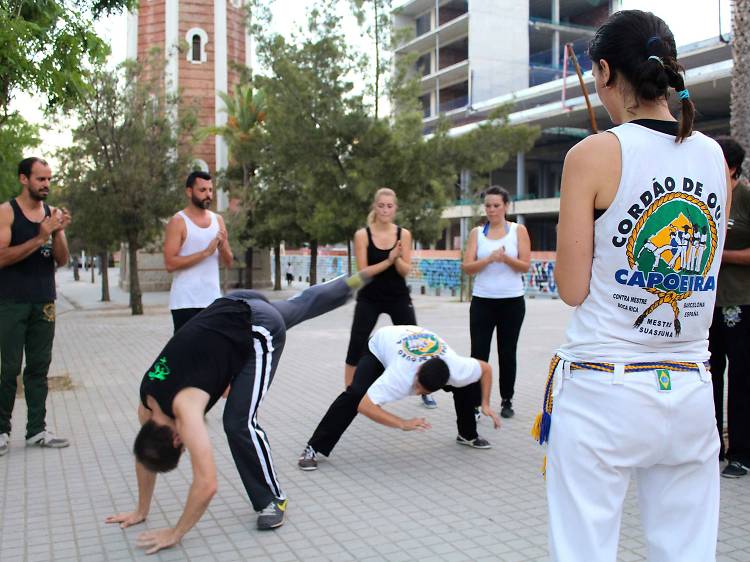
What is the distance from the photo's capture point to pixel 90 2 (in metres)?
8.20

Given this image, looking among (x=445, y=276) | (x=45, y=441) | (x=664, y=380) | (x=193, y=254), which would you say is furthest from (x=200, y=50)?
(x=664, y=380)

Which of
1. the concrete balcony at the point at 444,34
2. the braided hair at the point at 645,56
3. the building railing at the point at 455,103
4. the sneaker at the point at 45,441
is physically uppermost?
the concrete balcony at the point at 444,34

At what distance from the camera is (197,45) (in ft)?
103

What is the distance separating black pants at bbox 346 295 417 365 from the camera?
628cm

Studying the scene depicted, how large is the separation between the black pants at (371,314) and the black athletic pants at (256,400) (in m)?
2.25

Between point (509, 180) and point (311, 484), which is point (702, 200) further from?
point (509, 180)

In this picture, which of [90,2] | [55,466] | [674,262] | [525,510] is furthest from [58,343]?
[674,262]

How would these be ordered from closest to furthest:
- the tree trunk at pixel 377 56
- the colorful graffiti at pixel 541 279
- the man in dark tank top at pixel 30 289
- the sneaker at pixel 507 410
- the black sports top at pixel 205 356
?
the black sports top at pixel 205 356
the man in dark tank top at pixel 30 289
the sneaker at pixel 507 410
the tree trunk at pixel 377 56
the colorful graffiti at pixel 541 279

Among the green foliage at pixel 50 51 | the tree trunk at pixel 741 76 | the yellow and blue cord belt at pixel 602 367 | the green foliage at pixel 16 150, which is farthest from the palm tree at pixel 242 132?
the yellow and blue cord belt at pixel 602 367

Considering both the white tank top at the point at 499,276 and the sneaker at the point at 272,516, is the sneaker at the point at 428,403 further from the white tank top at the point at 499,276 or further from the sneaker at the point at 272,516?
the sneaker at the point at 272,516

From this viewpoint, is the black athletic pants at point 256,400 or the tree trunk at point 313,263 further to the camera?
the tree trunk at point 313,263

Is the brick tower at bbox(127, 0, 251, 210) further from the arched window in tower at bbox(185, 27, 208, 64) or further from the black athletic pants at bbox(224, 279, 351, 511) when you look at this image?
the black athletic pants at bbox(224, 279, 351, 511)

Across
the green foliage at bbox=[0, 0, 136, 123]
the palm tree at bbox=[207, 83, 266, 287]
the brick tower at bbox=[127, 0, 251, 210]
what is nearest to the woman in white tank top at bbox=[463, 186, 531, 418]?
the green foliage at bbox=[0, 0, 136, 123]

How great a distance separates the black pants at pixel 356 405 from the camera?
5.01 meters
